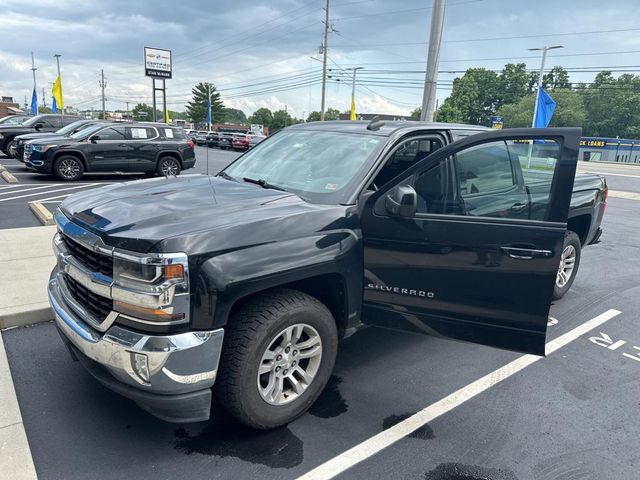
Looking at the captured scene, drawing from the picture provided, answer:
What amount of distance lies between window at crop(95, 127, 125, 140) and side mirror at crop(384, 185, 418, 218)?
1278 centimetres

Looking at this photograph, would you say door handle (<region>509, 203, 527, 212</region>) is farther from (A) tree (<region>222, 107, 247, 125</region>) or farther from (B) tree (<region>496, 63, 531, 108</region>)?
A: (A) tree (<region>222, 107, 247, 125</region>)

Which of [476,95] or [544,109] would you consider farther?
[476,95]

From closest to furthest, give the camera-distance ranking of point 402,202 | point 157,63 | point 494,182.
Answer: point 402,202 → point 494,182 → point 157,63

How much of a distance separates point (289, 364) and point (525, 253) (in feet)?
5.27

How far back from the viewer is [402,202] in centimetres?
285

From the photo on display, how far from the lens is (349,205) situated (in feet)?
10.1

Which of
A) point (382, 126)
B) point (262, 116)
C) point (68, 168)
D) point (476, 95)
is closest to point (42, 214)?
point (68, 168)

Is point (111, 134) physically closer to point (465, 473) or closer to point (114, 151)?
point (114, 151)

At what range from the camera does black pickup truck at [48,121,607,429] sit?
2.38m

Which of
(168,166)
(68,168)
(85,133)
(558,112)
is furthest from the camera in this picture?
(558,112)

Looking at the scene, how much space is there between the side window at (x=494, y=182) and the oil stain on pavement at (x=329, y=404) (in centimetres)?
144

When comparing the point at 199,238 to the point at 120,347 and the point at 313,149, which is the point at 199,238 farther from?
the point at 313,149

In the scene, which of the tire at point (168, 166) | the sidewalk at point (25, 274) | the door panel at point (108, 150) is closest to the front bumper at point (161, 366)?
the sidewalk at point (25, 274)

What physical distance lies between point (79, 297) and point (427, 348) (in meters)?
2.82
